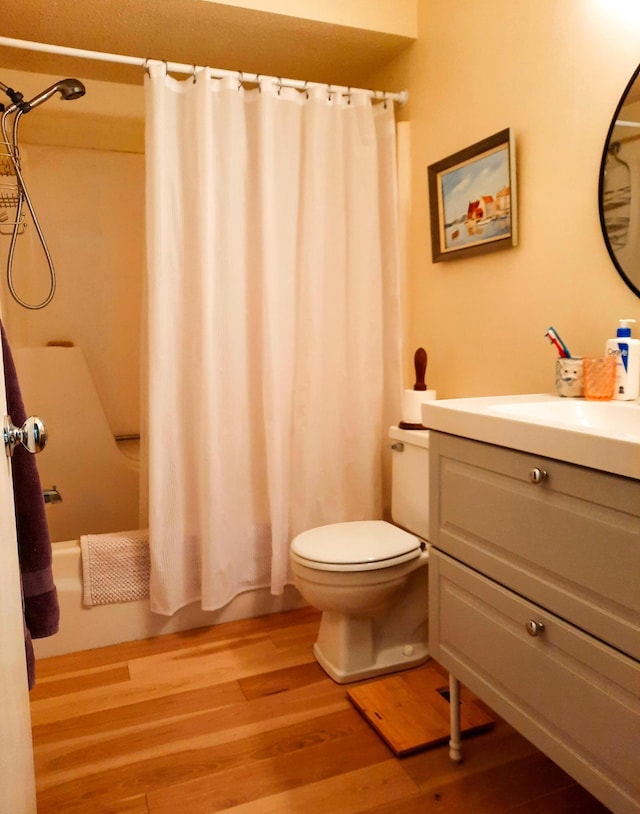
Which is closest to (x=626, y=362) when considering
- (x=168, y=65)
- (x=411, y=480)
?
(x=411, y=480)

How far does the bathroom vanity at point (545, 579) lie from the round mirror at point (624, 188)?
1.24 ft

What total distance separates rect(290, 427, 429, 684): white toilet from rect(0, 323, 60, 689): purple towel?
0.78 metres

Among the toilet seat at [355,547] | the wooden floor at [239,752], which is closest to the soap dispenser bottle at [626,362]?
the toilet seat at [355,547]

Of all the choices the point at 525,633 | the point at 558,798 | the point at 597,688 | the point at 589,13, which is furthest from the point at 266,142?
the point at 558,798

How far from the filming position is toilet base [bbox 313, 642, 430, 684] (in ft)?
6.12

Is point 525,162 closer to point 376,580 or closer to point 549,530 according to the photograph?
point 549,530

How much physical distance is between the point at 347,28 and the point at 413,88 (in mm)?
327

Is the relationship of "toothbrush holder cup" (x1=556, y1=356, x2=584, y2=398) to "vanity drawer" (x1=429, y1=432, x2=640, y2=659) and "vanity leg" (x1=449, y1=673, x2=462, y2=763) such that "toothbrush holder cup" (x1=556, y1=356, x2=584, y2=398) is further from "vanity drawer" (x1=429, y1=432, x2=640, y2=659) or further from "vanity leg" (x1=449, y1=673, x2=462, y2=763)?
"vanity leg" (x1=449, y1=673, x2=462, y2=763)

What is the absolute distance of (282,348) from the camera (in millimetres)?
2180

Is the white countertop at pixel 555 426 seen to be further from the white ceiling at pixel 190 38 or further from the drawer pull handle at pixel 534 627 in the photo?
the white ceiling at pixel 190 38

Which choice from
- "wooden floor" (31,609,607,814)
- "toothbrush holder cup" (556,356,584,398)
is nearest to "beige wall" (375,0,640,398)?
"toothbrush holder cup" (556,356,584,398)

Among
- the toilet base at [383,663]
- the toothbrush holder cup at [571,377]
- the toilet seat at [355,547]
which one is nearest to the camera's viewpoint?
the toothbrush holder cup at [571,377]

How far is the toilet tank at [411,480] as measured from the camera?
1920 millimetres

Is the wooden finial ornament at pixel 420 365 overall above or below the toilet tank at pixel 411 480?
above
